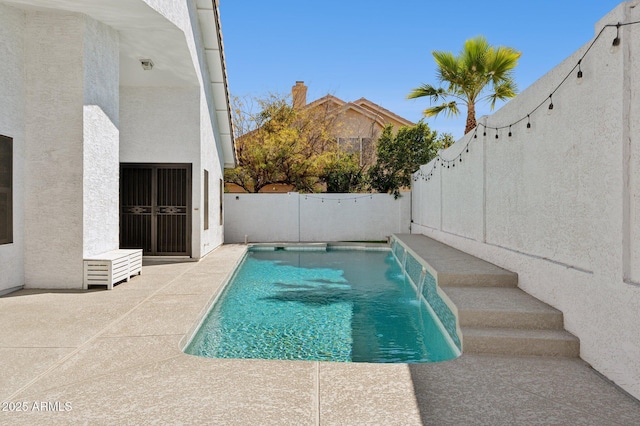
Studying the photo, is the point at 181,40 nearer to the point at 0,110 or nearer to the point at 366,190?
the point at 0,110

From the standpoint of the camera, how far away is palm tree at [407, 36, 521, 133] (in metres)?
13.0

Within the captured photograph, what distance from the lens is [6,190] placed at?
6734 millimetres

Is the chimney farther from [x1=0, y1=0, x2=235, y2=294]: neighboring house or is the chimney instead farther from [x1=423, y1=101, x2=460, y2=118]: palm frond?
[x1=0, y1=0, x2=235, y2=294]: neighboring house

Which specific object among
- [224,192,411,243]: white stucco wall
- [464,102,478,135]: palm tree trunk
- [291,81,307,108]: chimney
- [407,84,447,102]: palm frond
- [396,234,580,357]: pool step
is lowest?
[396,234,580,357]: pool step

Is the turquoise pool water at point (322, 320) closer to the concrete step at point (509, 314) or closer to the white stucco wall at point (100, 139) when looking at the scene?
the concrete step at point (509, 314)

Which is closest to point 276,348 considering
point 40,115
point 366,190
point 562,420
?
point 562,420

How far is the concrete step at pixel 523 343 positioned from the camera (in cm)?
436

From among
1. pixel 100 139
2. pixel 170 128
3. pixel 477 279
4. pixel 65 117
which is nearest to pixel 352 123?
pixel 170 128

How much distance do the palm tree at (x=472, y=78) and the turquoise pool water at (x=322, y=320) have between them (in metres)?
6.65

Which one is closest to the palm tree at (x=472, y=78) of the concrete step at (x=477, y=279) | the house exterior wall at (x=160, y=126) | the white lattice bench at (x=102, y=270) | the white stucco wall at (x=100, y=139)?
the house exterior wall at (x=160, y=126)

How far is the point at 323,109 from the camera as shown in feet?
82.4

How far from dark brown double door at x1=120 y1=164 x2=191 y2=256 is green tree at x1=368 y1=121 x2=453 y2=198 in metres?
9.70

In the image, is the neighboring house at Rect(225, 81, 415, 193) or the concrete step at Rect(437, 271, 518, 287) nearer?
the concrete step at Rect(437, 271, 518, 287)

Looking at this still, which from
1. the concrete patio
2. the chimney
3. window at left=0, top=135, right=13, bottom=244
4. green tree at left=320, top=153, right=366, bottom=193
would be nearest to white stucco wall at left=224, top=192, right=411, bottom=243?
green tree at left=320, top=153, right=366, bottom=193
